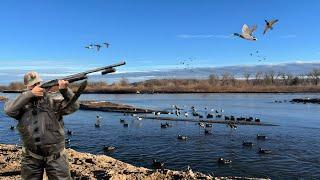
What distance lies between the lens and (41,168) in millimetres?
7582

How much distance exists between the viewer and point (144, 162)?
23453mm

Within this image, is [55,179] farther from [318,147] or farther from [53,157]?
[318,147]

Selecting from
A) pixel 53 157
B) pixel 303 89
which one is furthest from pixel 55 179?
pixel 303 89

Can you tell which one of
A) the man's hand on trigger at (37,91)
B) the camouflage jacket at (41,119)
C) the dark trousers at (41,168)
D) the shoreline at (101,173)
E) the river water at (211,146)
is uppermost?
the man's hand on trigger at (37,91)

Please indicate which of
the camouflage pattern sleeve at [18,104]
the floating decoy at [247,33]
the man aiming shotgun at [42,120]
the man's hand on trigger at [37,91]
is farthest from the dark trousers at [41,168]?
the floating decoy at [247,33]

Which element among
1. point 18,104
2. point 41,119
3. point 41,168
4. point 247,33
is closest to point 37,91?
point 18,104

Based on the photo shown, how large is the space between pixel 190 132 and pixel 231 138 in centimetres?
467

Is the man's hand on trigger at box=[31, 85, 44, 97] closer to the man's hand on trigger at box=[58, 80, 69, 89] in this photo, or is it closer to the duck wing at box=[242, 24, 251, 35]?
the man's hand on trigger at box=[58, 80, 69, 89]

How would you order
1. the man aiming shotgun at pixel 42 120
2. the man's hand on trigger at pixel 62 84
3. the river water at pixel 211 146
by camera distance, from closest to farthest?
the man's hand on trigger at pixel 62 84, the man aiming shotgun at pixel 42 120, the river water at pixel 211 146

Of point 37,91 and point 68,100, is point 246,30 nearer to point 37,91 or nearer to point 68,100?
point 68,100

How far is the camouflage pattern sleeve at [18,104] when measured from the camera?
719cm

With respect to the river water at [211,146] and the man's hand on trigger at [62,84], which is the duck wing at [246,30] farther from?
the man's hand on trigger at [62,84]

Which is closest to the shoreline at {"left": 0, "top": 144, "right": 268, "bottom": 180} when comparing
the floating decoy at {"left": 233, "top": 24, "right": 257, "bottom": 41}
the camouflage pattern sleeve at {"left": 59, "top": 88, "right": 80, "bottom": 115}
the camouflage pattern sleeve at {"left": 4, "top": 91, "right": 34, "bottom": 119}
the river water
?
the floating decoy at {"left": 233, "top": 24, "right": 257, "bottom": 41}

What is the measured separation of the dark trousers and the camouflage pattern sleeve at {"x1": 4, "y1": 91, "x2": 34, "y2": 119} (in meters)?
0.74
